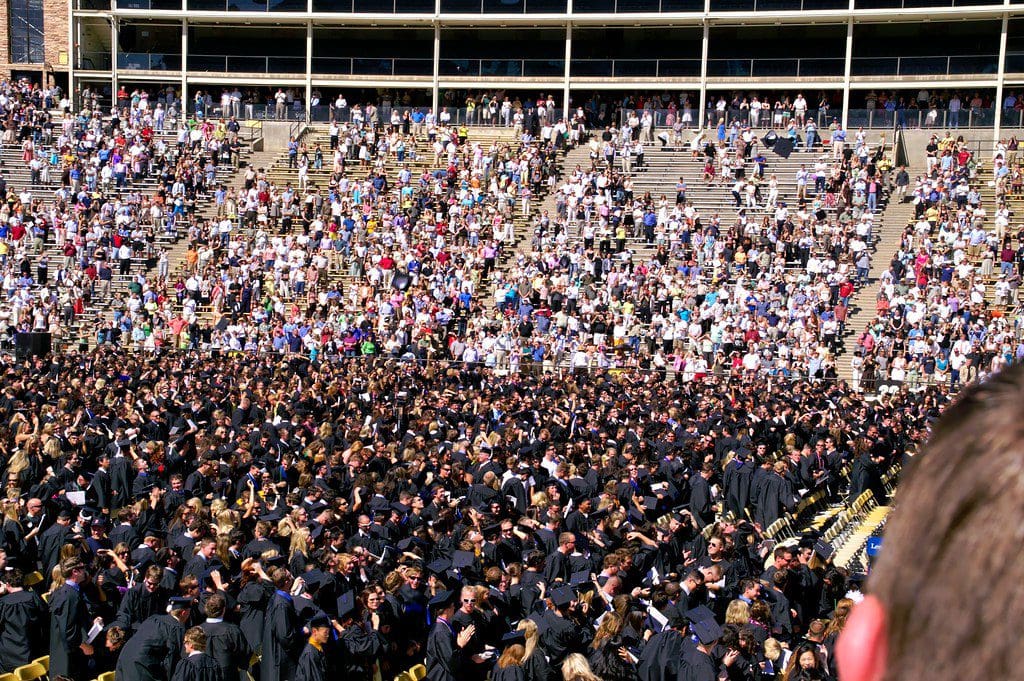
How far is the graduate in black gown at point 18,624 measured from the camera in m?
9.65

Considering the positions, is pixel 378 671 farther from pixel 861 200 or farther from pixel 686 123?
pixel 686 123

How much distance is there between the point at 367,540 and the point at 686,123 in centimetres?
3371

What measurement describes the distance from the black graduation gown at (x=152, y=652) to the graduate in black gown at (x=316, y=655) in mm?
969

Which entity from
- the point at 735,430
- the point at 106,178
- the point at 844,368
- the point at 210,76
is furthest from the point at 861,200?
the point at 210,76

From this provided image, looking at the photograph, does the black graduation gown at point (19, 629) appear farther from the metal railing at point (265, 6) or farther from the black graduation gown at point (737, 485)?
the metal railing at point (265, 6)

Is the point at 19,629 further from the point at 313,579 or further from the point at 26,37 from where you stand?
the point at 26,37

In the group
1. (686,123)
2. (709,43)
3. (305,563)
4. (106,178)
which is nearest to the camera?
(305,563)

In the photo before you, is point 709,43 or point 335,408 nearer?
point 335,408

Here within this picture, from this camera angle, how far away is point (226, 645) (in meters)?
9.01

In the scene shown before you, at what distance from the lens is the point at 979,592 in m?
0.85

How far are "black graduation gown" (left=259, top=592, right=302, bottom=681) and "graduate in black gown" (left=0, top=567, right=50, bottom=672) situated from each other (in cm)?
199

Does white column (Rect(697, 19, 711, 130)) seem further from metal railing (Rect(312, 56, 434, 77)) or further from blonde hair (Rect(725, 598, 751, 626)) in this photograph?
blonde hair (Rect(725, 598, 751, 626))

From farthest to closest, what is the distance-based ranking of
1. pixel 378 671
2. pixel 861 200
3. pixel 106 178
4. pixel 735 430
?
pixel 106 178
pixel 861 200
pixel 735 430
pixel 378 671

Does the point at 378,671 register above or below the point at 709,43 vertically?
below
